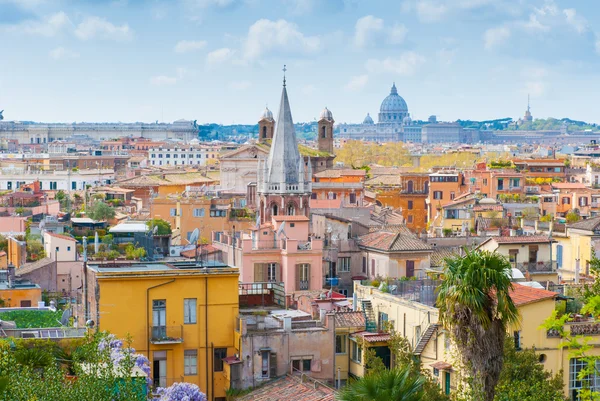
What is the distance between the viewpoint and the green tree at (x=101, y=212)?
201 ft

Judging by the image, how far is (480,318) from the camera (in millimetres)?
20047

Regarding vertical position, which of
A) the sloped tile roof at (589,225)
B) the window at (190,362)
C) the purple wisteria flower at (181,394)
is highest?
the sloped tile roof at (589,225)

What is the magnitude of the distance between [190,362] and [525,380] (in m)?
5.87

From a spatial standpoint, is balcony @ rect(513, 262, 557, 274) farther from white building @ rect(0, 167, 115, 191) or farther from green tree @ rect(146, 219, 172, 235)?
white building @ rect(0, 167, 115, 191)

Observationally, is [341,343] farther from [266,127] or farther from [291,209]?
[266,127]

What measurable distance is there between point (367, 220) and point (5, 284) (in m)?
17.5

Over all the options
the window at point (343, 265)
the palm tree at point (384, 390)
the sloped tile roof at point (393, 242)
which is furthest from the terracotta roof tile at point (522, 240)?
the palm tree at point (384, 390)

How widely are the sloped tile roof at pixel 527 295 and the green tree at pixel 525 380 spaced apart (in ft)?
3.51

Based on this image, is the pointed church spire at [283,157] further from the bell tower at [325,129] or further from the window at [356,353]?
the bell tower at [325,129]

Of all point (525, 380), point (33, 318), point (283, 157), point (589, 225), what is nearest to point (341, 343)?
point (525, 380)

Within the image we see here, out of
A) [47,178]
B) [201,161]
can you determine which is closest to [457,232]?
[47,178]

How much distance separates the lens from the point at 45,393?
1709 cm

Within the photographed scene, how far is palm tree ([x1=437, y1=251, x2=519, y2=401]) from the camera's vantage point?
20.1 meters

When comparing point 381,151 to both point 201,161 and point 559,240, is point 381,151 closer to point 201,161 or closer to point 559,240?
point 201,161
